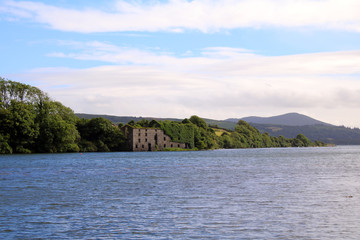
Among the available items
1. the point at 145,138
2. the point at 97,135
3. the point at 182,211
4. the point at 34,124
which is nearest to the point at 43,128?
the point at 34,124

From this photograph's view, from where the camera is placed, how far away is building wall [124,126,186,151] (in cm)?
13375

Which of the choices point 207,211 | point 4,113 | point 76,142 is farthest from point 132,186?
point 76,142

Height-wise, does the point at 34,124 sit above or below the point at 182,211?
above

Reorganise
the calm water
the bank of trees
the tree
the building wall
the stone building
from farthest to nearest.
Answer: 1. the building wall
2. the stone building
3. the tree
4. the bank of trees
5. the calm water

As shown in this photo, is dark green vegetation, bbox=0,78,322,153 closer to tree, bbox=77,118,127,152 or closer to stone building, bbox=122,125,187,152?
tree, bbox=77,118,127,152

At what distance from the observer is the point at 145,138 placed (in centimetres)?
13638

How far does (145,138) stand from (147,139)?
3.97ft

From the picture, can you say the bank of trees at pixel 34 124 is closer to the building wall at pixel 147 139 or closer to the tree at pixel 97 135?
the tree at pixel 97 135

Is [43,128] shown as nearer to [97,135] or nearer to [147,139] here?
[97,135]

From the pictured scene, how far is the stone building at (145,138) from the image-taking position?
134 m

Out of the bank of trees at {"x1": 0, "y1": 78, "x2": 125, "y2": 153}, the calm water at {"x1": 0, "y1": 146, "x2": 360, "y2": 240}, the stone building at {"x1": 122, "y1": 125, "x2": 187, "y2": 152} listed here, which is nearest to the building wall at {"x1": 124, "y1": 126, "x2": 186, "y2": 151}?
the stone building at {"x1": 122, "y1": 125, "x2": 187, "y2": 152}

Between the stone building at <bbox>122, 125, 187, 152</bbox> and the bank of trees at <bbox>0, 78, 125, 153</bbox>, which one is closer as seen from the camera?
the bank of trees at <bbox>0, 78, 125, 153</bbox>

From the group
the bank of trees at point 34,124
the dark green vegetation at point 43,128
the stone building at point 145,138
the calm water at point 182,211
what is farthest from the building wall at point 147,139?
the calm water at point 182,211

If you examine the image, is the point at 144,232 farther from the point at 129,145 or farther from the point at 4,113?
the point at 129,145
